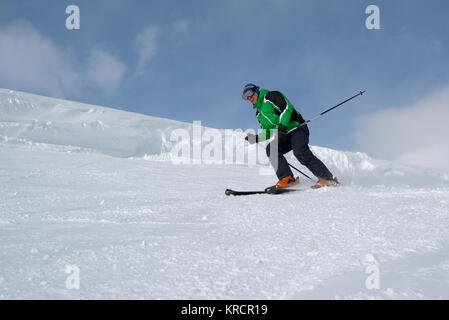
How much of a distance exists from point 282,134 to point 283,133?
161mm

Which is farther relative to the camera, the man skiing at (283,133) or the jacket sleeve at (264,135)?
the jacket sleeve at (264,135)

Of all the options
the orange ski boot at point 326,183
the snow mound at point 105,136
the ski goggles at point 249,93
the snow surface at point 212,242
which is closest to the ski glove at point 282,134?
the ski goggles at point 249,93

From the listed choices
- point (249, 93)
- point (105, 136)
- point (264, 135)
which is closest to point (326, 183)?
point (264, 135)

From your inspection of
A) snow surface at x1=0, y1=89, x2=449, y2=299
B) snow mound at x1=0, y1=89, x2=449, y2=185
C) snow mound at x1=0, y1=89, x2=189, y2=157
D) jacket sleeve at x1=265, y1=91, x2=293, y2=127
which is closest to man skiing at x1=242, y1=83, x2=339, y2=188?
jacket sleeve at x1=265, y1=91, x2=293, y2=127

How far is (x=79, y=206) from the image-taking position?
3.30 meters

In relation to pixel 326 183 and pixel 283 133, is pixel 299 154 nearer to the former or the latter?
pixel 283 133

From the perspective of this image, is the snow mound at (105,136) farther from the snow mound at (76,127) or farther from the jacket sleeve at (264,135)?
the jacket sleeve at (264,135)

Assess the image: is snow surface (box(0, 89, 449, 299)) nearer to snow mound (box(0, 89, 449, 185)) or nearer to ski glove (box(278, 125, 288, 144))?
ski glove (box(278, 125, 288, 144))

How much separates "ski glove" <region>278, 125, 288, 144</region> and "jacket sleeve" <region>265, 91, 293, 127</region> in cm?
10

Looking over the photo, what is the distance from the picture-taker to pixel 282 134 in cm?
455

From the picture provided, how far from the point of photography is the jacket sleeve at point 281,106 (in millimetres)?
4367

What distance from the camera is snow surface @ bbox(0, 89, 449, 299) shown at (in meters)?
1.30
